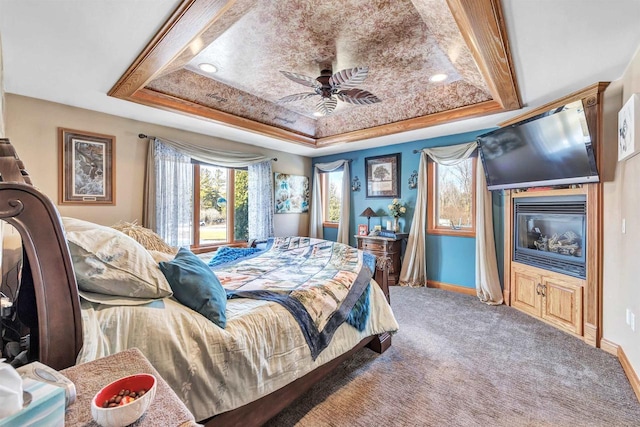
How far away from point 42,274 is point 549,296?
4154 mm

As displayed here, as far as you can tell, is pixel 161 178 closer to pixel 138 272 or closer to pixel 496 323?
pixel 138 272

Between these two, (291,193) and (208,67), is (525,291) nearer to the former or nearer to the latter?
(291,193)

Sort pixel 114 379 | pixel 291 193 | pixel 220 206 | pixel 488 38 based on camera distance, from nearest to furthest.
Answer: pixel 114 379
pixel 488 38
pixel 220 206
pixel 291 193

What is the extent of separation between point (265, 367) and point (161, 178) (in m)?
3.13

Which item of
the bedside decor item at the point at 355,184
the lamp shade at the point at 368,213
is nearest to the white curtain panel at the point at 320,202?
the bedside decor item at the point at 355,184

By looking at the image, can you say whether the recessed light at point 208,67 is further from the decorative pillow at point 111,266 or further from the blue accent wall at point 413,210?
the blue accent wall at point 413,210

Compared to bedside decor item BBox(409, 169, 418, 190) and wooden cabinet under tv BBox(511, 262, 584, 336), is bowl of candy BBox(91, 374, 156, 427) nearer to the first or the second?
wooden cabinet under tv BBox(511, 262, 584, 336)

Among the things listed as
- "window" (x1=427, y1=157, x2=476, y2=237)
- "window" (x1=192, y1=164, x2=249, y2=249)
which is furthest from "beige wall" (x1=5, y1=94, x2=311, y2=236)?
"window" (x1=427, y1=157, x2=476, y2=237)

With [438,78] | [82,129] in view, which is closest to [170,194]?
[82,129]

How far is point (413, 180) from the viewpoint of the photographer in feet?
15.6

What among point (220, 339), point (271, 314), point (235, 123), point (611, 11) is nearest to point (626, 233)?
point (611, 11)

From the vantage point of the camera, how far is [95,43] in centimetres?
197

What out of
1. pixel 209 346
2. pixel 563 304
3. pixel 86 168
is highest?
pixel 86 168

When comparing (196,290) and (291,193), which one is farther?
(291,193)
